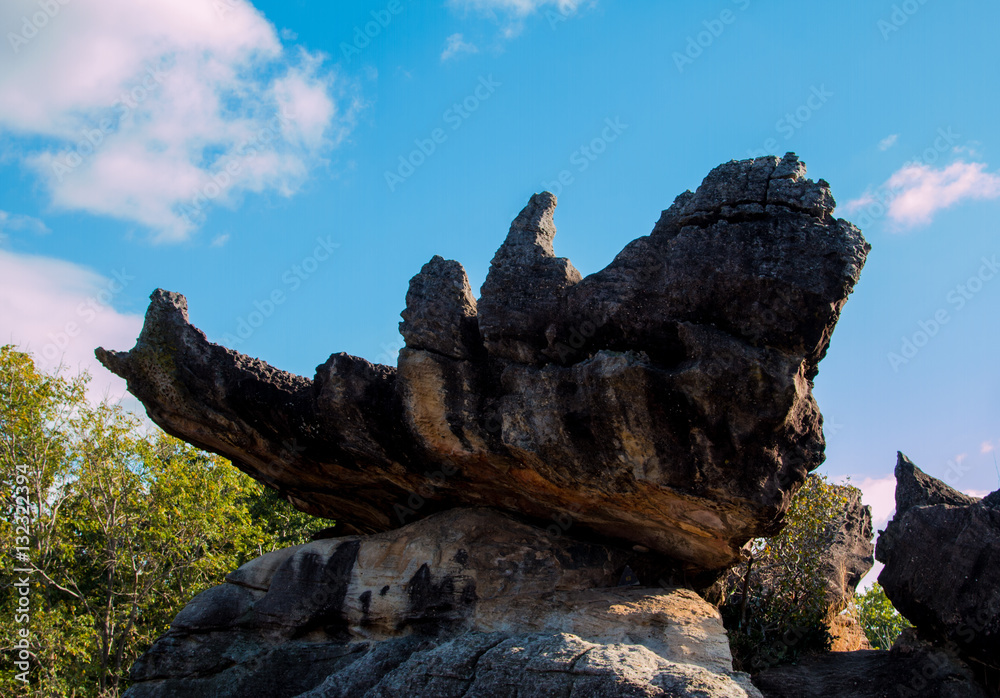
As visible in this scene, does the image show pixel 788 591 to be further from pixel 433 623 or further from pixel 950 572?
pixel 433 623

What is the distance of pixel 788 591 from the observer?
13.5m

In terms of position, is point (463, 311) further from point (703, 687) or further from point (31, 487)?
point (31, 487)

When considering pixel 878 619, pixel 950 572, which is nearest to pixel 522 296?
pixel 950 572

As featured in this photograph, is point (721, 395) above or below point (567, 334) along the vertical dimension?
below

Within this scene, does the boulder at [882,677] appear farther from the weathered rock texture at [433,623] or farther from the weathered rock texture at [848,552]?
the weathered rock texture at [848,552]

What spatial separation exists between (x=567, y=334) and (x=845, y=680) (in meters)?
6.41

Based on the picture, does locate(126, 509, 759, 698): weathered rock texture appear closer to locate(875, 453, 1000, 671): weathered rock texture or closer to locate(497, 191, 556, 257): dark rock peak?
locate(875, 453, 1000, 671): weathered rock texture

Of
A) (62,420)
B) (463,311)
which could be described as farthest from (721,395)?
(62,420)

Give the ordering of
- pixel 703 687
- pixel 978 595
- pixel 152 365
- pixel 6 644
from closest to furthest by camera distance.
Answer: pixel 703 687
pixel 978 595
pixel 152 365
pixel 6 644

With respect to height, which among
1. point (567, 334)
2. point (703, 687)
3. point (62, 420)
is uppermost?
point (62, 420)

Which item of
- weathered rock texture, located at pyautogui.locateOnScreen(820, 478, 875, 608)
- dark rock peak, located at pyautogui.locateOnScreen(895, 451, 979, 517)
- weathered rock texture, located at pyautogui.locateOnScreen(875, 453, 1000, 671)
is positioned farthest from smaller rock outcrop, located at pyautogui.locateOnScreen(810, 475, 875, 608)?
weathered rock texture, located at pyautogui.locateOnScreen(875, 453, 1000, 671)

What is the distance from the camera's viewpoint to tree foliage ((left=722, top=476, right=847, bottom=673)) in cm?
1243

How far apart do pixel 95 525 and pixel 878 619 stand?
27.6 m

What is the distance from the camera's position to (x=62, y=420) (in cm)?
2336
